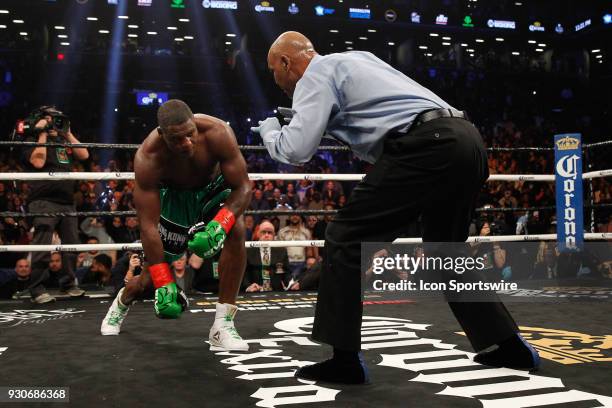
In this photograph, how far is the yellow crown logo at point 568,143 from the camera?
12.3ft

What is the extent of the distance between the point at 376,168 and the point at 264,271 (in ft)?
8.35

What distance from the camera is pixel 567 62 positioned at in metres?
19.1

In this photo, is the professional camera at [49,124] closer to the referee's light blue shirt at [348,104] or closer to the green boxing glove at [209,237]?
the green boxing glove at [209,237]

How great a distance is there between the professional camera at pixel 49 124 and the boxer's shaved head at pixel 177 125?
1.79 metres

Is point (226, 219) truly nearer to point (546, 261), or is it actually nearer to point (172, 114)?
point (172, 114)

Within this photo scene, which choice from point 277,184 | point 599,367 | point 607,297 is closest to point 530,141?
point 277,184

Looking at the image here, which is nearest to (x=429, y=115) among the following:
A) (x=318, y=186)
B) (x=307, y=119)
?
(x=307, y=119)

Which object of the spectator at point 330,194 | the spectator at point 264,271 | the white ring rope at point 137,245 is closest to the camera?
the white ring rope at point 137,245

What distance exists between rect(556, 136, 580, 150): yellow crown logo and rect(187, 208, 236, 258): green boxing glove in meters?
2.66

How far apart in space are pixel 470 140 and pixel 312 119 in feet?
1.40

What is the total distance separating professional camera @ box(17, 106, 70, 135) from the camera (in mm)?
3418

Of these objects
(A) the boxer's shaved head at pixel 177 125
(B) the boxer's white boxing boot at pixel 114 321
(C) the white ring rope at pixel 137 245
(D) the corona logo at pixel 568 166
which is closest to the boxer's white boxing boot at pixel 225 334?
(B) the boxer's white boxing boot at pixel 114 321

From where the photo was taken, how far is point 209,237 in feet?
6.03

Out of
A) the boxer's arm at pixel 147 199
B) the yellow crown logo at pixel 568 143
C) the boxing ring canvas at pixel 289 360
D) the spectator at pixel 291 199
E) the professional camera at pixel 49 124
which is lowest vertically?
the boxing ring canvas at pixel 289 360
